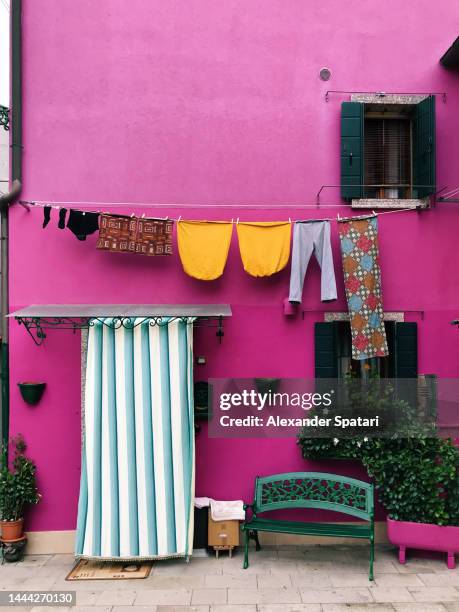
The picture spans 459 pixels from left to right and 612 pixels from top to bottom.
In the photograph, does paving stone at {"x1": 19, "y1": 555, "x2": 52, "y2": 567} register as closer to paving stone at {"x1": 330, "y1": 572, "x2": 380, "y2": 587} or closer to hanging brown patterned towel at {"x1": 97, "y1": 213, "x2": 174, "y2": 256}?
paving stone at {"x1": 330, "y1": 572, "x2": 380, "y2": 587}

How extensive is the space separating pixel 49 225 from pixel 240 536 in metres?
4.67

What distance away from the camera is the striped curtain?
5.89 m

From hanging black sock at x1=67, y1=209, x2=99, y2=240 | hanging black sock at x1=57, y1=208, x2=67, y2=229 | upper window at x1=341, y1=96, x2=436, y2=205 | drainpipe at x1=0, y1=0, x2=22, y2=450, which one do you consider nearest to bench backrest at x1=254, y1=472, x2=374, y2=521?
drainpipe at x1=0, y1=0, x2=22, y2=450

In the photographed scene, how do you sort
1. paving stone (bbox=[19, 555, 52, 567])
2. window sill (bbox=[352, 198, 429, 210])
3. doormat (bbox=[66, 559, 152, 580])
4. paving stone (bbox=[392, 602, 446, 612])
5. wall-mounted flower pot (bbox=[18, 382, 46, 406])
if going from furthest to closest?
window sill (bbox=[352, 198, 429, 210]) < wall-mounted flower pot (bbox=[18, 382, 46, 406]) < paving stone (bbox=[19, 555, 52, 567]) < doormat (bbox=[66, 559, 152, 580]) < paving stone (bbox=[392, 602, 446, 612])

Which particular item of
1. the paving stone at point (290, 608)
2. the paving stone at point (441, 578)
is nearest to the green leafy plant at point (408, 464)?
the paving stone at point (441, 578)

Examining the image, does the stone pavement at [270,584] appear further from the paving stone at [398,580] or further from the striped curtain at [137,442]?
Answer: the striped curtain at [137,442]

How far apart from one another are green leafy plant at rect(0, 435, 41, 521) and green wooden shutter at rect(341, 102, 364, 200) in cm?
532

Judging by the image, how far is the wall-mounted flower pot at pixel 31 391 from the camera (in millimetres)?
6316

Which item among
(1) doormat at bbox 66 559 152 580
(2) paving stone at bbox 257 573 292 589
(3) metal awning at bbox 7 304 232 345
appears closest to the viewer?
(2) paving stone at bbox 257 573 292 589

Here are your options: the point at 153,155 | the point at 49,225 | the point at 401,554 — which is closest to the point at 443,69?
the point at 153,155

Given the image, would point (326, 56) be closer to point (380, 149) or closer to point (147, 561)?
point (380, 149)

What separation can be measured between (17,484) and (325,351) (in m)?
4.13

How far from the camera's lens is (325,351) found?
653 centimetres

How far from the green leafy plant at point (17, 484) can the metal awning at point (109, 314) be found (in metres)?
1.43
